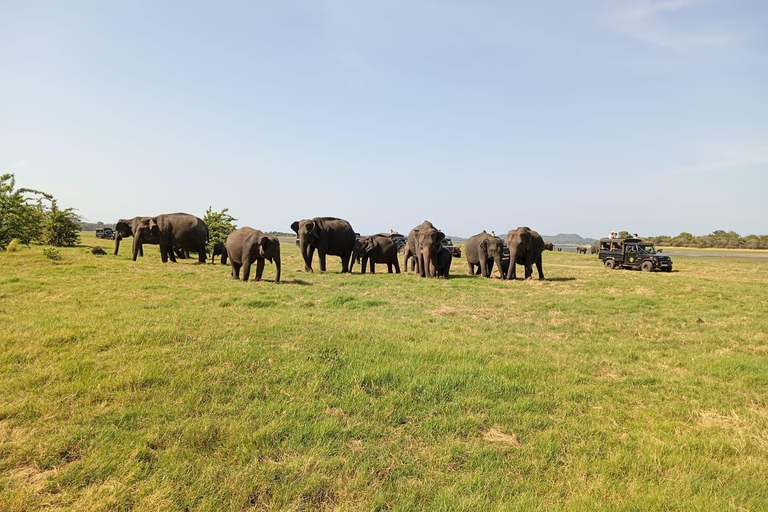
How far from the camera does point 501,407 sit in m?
5.18

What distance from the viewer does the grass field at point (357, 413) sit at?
3539mm

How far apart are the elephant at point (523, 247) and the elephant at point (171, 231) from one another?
16786 mm

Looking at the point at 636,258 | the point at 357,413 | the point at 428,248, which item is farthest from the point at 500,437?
the point at 636,258

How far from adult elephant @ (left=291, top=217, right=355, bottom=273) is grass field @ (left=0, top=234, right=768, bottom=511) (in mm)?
11150

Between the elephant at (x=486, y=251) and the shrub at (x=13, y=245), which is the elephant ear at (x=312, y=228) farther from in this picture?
the shrub at (x=13, y=245)

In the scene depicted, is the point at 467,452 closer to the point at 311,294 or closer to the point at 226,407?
the point at 226,407

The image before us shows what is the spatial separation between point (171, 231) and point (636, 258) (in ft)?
102

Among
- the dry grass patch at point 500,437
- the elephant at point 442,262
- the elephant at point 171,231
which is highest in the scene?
the elephant at point 171,231

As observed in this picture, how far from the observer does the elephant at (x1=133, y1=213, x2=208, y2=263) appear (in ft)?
69.8

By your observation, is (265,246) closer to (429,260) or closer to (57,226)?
(429,260)

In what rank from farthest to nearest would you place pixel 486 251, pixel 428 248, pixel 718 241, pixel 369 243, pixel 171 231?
pixel 718 241, pixel 369 243, pixel 486 251, pixel 171 231, pixel 428 248

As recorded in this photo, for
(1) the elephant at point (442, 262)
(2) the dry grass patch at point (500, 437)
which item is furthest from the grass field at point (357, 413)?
(1) the elephant at point (442, 262)

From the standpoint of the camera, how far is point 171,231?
21328mm

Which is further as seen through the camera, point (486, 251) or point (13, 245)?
point (486, 251)
